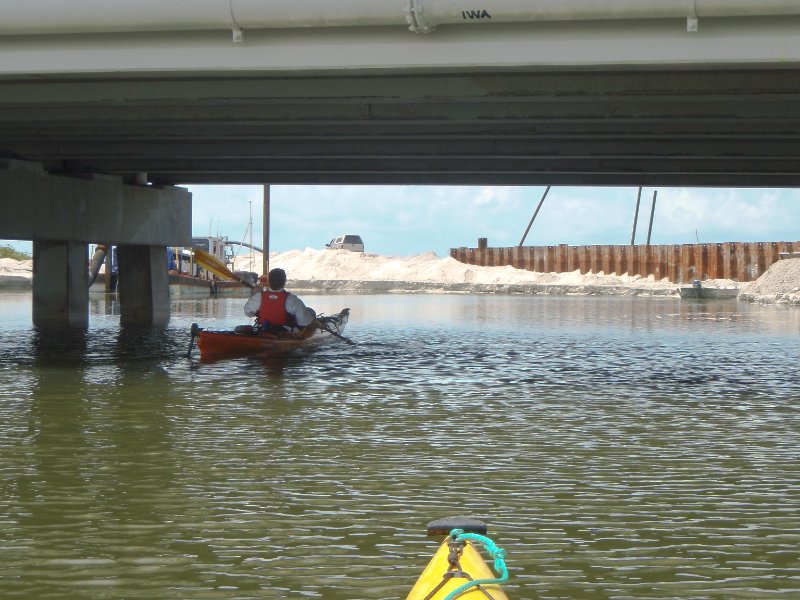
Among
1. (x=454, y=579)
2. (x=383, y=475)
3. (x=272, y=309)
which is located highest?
(x=272, y=309)

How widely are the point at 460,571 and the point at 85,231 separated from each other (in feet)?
84.4

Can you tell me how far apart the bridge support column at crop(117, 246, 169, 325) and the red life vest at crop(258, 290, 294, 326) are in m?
13.1

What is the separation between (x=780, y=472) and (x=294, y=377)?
28.7ft

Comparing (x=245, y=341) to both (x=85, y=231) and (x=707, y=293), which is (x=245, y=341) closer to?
(x=85, y=231)

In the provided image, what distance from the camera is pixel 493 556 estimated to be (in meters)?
4.29

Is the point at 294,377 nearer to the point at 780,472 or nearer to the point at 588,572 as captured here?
the point at 780,472

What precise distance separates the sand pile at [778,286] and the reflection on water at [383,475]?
32283mm

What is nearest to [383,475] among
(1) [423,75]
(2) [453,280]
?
(1) [423,75]

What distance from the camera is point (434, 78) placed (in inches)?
582

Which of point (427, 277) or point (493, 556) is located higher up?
point (427, 277)

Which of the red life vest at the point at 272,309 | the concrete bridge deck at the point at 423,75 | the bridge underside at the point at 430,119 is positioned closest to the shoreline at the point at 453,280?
the bridge underside at the point at 430,119

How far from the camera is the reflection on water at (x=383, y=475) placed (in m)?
5.78

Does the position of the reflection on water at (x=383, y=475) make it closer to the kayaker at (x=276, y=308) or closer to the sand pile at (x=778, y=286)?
the kayaker at (x=276, y=308)

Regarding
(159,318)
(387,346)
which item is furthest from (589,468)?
(159,318)
